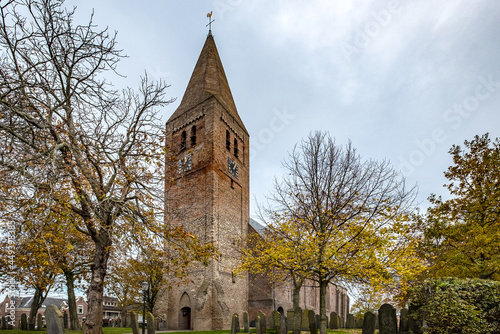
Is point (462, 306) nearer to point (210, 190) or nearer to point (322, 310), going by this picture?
point (322, 310)

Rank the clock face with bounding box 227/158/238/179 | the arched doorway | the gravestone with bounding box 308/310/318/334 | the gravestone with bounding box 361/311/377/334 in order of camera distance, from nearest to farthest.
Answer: the gravestone with bounding box 361/311/377/334, the gravestone with bounding box 308/310/318/334, the arched doorway, the clock face with bounding box 227/158/238/179

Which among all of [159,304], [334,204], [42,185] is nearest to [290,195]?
[334,204]

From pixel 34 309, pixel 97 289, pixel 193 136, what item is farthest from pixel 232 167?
pixel 97 289

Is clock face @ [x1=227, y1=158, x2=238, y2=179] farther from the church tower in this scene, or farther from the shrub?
the shrub

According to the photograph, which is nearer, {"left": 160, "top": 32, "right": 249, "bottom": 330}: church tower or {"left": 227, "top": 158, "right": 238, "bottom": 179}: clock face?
{"left": 160, "top": 32, "right": 249, "bottom": 330}: church tower

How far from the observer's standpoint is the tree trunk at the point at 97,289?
25.3 ft

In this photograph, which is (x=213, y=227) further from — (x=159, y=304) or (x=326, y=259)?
(x=326, y=259)

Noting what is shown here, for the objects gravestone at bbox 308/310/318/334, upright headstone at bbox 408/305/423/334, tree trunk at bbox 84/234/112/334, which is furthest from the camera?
gravestone at bbox 308/310/318/334

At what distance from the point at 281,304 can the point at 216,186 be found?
1212cm

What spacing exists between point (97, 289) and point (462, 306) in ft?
29.0

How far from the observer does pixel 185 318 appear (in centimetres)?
1994

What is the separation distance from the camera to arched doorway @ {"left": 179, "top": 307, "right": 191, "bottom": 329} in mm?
19688

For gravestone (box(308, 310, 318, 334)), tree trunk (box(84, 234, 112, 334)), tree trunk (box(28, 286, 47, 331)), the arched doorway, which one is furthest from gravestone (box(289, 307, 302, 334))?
tree trunk (box(28, 286, 47, 331))

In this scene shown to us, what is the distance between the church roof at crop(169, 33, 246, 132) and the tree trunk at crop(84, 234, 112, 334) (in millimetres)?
17490
